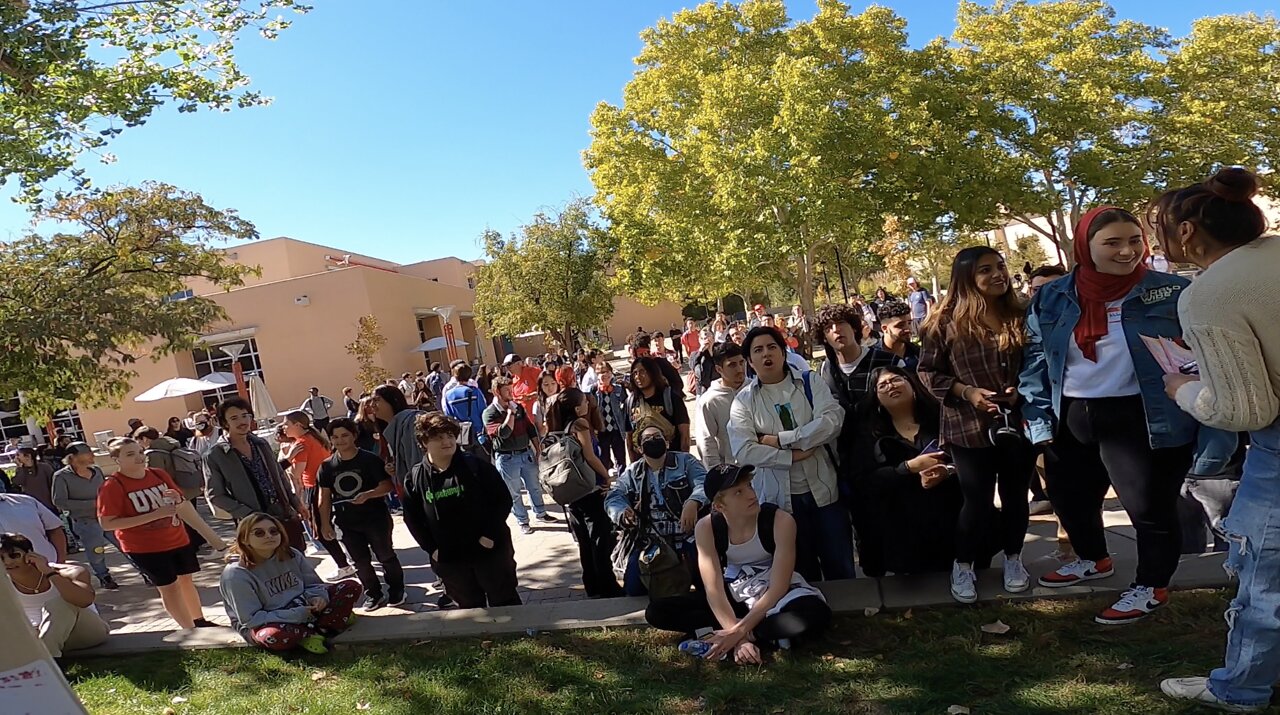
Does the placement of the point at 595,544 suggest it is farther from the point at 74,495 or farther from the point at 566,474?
the point at 74,495

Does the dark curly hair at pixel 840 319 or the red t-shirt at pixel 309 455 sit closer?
the dark curly hair at pixel 840 319

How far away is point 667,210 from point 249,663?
20597 mm

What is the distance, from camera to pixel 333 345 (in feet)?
86.6

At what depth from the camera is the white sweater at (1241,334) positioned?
207cm

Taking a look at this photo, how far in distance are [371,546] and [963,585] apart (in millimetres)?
4058

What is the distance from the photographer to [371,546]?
5465mm

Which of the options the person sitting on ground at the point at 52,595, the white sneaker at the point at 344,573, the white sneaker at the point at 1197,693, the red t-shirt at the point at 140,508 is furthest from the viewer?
the white sneaker at the point at 344,573

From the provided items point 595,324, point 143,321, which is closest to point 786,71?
point 595,324

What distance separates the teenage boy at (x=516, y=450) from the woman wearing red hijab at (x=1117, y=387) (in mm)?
4942

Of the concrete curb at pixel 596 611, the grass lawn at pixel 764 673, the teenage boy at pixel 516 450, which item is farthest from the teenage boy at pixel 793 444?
the teenage boy at pixel 516 450

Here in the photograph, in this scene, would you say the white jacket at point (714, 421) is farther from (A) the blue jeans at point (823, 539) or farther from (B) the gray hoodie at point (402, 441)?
(B) the gray hoodie at point (402, 441)

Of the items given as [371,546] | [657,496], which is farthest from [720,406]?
[371,546]

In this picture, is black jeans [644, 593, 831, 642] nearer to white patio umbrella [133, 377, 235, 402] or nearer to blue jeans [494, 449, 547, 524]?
blue jeans [494, 449, 547, 524]

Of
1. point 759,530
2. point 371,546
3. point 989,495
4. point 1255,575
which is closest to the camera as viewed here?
point 1255,575
